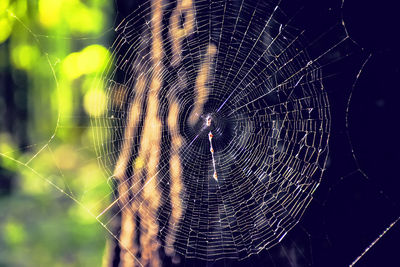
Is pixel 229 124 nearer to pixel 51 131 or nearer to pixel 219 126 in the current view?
pixel 219 126

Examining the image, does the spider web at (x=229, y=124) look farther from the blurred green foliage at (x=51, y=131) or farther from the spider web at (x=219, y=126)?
the blurred green foliage at (x=51, y=131)

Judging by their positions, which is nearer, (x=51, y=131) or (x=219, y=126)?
(x=219, y=126)

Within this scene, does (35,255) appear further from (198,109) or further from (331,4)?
(331,4)

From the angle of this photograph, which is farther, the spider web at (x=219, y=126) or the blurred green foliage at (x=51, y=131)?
the blurred green foliage at (x=51, y=131)

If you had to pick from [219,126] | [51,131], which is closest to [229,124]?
[219,126]

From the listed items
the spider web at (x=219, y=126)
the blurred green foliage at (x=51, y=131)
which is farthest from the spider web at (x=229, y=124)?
the blurred green foliage at (x=51, y=131)

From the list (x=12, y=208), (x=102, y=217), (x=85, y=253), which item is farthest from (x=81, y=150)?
(x=12, y=208)
